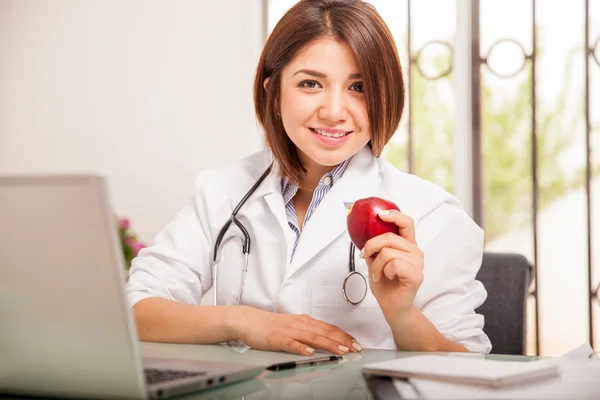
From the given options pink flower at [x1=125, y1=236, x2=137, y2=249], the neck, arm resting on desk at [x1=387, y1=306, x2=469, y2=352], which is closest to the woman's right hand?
arm resting on desk at [x1=387, y1=306, x2=469, y2=352]

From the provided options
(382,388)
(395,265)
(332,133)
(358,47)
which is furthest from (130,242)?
(382,388)

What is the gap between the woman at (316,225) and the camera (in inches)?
56.8

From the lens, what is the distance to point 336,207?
1625 mm

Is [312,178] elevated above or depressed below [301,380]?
above

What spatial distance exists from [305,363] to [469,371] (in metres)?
0.30

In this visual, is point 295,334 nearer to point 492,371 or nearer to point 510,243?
point 492,371

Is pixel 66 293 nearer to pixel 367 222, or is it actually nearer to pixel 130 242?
pixel 367 222

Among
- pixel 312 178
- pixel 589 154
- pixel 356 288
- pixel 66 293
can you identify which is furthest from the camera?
pixel 589 154

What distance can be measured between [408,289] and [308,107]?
0.47 metres

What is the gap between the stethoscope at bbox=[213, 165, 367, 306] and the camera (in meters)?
1.50

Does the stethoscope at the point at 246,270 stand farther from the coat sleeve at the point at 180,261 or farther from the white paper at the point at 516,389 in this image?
the white paper at the point at 516,389

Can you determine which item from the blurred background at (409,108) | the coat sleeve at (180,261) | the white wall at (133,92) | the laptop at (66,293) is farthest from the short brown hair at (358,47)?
the white wall at (133,92)

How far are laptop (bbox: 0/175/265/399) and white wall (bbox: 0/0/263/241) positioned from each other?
9.48ft

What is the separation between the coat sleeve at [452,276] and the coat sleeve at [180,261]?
0.48 metres
